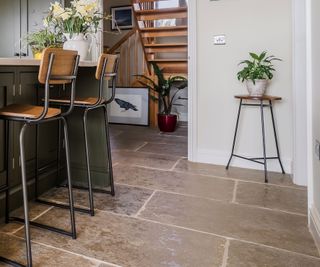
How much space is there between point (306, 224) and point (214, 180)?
0.96 meters

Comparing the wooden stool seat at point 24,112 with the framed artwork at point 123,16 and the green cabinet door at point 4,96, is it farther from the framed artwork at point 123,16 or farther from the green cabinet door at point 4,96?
the framed artwork at point 123,16

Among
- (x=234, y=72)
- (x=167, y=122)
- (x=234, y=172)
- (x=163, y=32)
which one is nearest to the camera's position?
(x=234, y=172)

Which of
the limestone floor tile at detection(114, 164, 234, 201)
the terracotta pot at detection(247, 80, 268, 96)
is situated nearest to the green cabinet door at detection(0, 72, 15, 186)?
the limestone floor tile at detection(114, 164, 234, 201)

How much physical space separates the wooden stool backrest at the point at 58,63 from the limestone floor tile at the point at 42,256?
0.90 m

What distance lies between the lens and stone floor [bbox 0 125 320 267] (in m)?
1.54

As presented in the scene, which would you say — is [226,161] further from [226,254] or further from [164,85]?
[164,85]

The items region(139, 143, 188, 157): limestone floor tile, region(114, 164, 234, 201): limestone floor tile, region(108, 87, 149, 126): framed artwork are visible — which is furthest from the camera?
region(108, 87, 149, 126): framed artwork

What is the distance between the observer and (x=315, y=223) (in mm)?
1691

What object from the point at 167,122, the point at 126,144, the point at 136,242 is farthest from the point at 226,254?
the point at 167,122

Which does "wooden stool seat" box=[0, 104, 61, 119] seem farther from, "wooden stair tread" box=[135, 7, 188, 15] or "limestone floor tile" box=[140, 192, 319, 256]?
"wooden stair tread" box=[135, 7, 188, 15]

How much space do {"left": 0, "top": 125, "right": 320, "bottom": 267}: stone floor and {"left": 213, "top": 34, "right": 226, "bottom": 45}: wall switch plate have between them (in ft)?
4.43

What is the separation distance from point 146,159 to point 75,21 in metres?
1.71

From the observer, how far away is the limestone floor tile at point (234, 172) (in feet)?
9.02

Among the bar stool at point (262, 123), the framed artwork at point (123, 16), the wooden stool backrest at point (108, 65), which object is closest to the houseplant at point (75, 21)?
the wooden stool backrest at point (108, 65)
